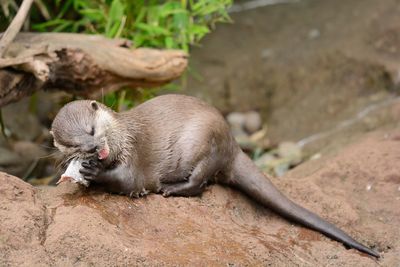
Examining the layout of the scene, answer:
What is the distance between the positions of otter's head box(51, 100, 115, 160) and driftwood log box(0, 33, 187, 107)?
60 cm

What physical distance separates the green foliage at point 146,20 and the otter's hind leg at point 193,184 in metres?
1.16

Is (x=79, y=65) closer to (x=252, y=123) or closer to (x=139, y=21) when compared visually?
(x=139, y=21)

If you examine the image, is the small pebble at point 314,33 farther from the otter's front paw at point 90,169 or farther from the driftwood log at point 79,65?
the otter's front paw at point 90,169

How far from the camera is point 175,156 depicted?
123 inches

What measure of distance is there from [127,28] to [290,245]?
178 cm

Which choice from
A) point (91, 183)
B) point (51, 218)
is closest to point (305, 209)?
point (91, 183)

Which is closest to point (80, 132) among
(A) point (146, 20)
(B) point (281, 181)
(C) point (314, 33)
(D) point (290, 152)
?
(B) point (281, 181)

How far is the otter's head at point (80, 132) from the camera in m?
2.72

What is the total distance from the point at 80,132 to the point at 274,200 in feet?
2.99

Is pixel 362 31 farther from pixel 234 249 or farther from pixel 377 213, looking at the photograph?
pixel 234 249

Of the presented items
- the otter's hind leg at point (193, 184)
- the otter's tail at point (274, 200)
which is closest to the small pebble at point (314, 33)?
the otter's tail at point (274, 200)

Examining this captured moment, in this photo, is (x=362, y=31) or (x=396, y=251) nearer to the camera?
(x=396, y=251)

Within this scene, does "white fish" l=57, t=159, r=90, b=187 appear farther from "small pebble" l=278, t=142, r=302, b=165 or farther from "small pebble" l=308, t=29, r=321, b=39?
"small pebble" l=308, t=29, r=321, b=39

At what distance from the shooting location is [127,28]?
419 centimetres
